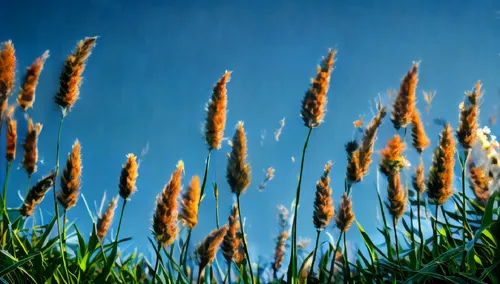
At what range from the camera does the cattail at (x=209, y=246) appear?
4.07 feet

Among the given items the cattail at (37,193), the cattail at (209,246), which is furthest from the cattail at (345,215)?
the cattail at (37,193)

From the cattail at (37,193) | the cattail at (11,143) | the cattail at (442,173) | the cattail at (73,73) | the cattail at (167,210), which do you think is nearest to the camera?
the cattail at (167,210)

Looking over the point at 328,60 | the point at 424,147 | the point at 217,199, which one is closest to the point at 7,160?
the point at 217,199

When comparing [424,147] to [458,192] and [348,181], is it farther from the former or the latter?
[458,192]

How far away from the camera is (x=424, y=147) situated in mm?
1544

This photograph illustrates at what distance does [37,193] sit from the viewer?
1.67m

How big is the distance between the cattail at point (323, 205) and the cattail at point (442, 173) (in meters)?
0.29

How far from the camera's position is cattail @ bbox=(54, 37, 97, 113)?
147 cm

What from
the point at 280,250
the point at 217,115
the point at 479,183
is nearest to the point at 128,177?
the point at 217,115

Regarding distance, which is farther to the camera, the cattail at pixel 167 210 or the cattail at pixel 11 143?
the cattail at pixel 11 143

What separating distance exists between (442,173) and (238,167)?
581mm

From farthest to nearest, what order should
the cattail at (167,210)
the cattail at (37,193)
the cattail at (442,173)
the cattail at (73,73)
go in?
the cattail at (37,193) < the cattail at (73,73) < the cattail at (442,173) < the cattail at (167,210)

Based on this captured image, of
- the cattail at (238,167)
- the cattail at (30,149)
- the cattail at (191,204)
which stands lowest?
the cattail at (191,204)

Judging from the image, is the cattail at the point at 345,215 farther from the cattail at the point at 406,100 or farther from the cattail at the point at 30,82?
the cattail at the point at 30,82
